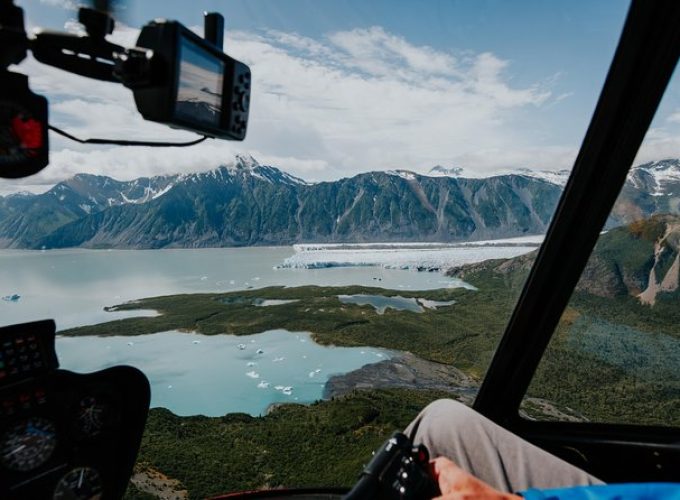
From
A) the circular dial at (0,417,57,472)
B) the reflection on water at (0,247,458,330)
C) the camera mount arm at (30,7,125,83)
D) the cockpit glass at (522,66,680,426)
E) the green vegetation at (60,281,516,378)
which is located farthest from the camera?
the reflection on water at (0,247,458,330)

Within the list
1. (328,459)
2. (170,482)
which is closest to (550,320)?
(328,459)

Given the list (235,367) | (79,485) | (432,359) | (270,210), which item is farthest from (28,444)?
(270,210)

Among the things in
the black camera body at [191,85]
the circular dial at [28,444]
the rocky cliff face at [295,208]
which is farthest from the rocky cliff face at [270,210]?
the circular dial at [28,444]

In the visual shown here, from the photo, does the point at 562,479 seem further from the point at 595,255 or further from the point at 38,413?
the point at 38,413

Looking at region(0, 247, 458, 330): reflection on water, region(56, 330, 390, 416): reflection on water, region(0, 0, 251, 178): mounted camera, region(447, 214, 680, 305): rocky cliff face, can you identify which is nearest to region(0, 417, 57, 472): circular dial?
region(0, 0, 251, 178): mounted camera

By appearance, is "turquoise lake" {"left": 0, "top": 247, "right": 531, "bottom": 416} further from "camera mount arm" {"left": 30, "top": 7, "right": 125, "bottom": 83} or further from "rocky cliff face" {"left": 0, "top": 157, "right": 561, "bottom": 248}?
"camera mount arm" {"left": 30, "top": 7, "right": 125, "bottom": 83}

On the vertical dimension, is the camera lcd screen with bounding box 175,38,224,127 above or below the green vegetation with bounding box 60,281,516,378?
above

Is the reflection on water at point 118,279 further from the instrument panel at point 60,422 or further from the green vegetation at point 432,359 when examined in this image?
the instrument panel at point 60,422

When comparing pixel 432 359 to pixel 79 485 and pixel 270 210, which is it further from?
pixel 270 210
